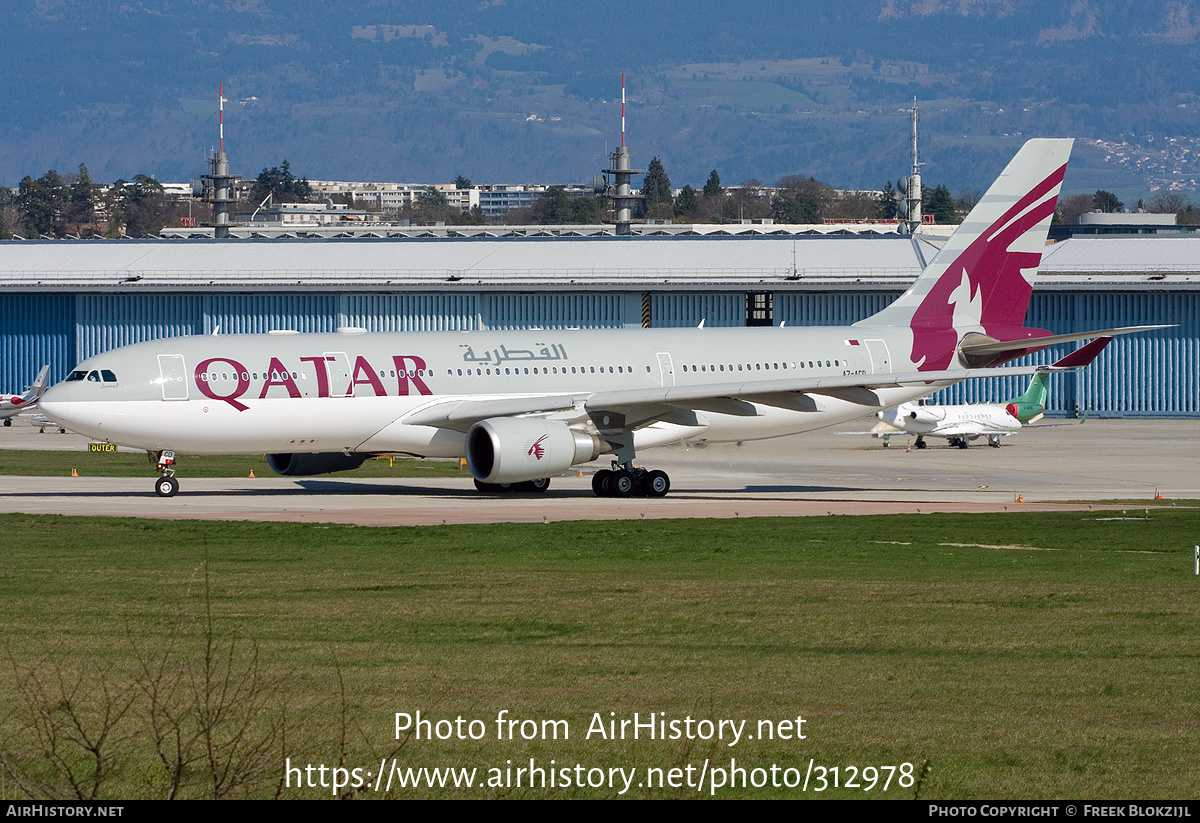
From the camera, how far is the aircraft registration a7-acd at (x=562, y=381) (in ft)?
125

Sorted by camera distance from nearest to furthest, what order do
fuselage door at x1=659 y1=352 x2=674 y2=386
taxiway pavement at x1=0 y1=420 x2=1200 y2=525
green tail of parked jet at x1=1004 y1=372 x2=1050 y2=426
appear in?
1. taxiway pavement at x1=0 y1=420 x2=1200 y2=525
2. fuselage door at x1=659 y1=352 x2=674 y2=386
3. green tail of parked jet at x1=1004 y1=372 x2=1050 y2=426

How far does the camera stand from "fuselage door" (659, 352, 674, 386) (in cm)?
4300

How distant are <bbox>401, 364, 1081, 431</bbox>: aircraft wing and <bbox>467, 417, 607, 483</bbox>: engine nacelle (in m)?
0.92

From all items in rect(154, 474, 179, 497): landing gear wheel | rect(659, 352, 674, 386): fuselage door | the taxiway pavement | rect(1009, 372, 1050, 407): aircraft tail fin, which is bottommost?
the taxiway pavement

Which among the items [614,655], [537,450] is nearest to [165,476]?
[537,450]

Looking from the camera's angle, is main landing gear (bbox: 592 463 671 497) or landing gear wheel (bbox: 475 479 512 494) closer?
main landing gear (bbox: 592 463 671 497)

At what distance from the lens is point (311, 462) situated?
42156mm

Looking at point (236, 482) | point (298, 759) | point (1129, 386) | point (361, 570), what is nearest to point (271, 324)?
point (236, 482)

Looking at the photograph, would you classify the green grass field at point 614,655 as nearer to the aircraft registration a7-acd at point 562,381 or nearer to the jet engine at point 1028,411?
the aircraft registration a7-acd at point 562,381

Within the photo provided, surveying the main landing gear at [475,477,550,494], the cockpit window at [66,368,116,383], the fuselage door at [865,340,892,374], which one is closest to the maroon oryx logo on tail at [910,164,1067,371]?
the fuselage door at [865,340,892,374]

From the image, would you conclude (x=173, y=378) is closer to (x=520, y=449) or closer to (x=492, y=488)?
(x=520, y=449)

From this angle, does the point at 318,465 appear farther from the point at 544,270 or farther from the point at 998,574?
the point at 544,270

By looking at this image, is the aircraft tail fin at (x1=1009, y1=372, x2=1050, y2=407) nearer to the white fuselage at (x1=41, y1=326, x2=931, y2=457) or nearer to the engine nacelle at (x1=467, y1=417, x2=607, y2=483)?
the white fuselage at (x1=41, y1=326, x2=931, y2=457)

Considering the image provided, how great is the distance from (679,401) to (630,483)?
9.57 feet
